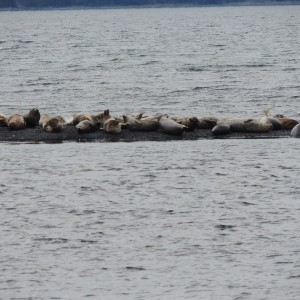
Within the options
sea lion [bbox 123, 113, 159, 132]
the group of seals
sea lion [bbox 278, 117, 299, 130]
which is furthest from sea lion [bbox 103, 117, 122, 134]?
sea lion [bbox 278, 117, 299, 130]

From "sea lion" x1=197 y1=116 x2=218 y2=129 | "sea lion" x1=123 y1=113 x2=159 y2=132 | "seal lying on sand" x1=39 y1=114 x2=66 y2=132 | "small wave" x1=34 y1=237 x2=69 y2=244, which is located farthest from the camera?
"sea lion" x1=197 y1=116 x2=218 y2=129

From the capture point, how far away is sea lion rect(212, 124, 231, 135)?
894 inches

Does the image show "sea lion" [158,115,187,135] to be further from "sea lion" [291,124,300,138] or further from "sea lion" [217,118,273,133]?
"sea lion" [291,124,300,138]

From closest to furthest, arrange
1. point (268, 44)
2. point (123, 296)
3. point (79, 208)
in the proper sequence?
point (123, 296) < point (79, 208) < point (268, 44)

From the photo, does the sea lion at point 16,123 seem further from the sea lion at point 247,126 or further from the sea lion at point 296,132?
the sea lion at point 296,132

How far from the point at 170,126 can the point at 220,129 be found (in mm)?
1047

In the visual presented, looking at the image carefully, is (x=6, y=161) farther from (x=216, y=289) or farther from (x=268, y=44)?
(x=268, y=44)

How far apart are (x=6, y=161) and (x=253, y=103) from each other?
14.2 meters

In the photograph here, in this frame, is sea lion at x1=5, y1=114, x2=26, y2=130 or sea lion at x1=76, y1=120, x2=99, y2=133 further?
sea lion at x1=5, y1=114, x2=26, y2=130

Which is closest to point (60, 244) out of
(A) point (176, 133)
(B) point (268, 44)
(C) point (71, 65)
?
(A) point (176, 133)

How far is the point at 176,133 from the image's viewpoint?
74.2 ft

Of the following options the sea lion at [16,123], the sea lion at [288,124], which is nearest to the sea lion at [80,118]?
the sea lion at [16,123]


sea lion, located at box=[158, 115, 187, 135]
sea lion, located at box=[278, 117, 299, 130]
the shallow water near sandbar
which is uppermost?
the shallow water near sandbar

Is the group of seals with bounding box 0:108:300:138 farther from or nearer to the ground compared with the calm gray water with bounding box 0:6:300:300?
nearer to the ground
